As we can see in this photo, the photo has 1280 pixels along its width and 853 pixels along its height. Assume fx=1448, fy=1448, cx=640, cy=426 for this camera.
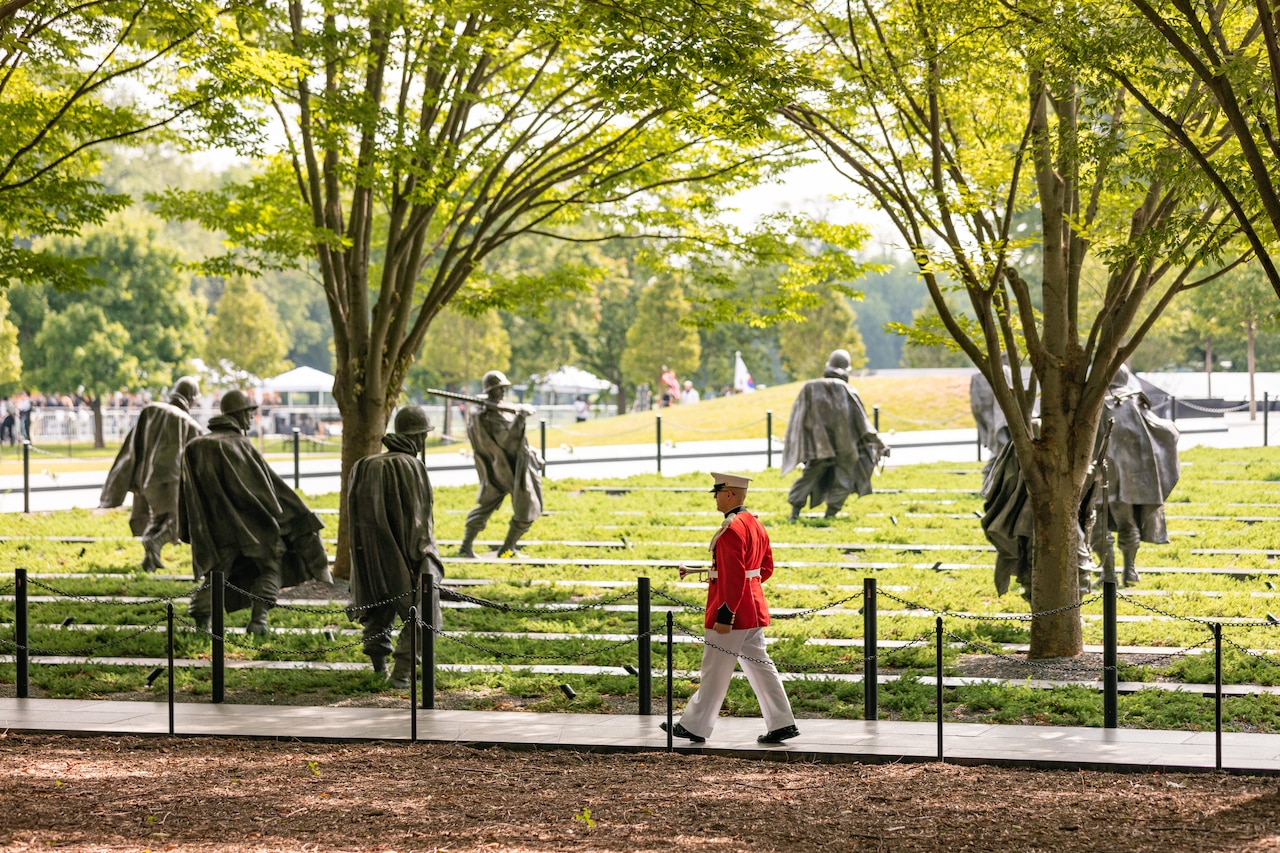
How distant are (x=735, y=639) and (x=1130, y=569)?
666cm

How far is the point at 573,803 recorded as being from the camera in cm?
654

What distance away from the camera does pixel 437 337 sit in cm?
4609

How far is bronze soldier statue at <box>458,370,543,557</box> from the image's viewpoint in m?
15.1

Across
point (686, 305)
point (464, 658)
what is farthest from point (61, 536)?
point (686, 305)

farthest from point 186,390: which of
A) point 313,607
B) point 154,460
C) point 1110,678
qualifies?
point 1110,678

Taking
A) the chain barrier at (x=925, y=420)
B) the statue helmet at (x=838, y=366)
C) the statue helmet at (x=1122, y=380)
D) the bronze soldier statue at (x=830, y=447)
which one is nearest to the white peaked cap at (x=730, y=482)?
the statue helmet at (x=1122, y=380)

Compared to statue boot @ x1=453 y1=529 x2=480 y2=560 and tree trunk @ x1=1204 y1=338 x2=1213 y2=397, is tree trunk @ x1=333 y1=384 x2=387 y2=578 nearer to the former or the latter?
statue boot @ x1=453 y1=529 x2=480 y2=560

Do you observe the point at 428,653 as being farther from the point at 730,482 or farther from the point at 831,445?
the point at 831,445

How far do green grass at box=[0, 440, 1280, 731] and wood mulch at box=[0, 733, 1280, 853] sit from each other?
1368mm

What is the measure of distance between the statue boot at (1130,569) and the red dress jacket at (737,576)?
6.34 m

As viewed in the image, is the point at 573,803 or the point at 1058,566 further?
the point at 1058,566

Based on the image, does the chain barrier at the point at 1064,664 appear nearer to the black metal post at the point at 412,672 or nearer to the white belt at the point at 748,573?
the white belt at the point at 748,573

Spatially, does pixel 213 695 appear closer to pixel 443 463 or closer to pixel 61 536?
pixel 61 536

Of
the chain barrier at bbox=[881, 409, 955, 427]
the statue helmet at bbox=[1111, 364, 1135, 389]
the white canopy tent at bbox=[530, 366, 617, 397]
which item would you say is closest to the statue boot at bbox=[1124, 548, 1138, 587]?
the statue helmet at bbox=[1111, 364, 1135, 389]
